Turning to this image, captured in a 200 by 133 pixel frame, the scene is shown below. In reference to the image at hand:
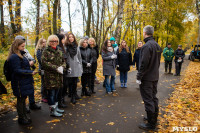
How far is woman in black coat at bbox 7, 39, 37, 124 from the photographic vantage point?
11.1 ft

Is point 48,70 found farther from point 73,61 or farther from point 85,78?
point 85,78

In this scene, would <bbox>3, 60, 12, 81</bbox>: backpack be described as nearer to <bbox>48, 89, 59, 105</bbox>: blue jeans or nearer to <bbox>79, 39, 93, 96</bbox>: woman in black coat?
<bbox>48, 89, 59, 105</bbox>: blue jeans

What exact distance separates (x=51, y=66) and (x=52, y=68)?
2.3 inches

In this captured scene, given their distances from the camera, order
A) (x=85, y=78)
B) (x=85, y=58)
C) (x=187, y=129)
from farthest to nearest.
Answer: (x=85, y=78) → (x=85, y=58) → (x=187, y=129)

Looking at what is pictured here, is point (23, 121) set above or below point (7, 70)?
below

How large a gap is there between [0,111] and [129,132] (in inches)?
149

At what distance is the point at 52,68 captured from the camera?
384 cm

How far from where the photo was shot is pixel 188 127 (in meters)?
3.47

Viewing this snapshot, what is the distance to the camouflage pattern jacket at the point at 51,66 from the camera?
12.7ft

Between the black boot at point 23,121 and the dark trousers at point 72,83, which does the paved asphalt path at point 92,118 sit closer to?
the black boot at point 23,121

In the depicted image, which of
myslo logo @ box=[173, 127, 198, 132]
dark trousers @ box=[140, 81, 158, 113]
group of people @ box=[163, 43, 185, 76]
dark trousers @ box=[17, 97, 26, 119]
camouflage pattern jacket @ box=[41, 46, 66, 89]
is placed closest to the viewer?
myslo logo @ box=[173, 127, 198, 132]

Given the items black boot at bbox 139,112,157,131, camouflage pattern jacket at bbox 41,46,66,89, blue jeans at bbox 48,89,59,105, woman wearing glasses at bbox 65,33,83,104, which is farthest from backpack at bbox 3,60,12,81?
black boot at bbox 139,112,157,131

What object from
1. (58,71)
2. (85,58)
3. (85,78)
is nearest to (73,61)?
(85,58)

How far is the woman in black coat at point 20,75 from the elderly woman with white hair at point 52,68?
0.42m
